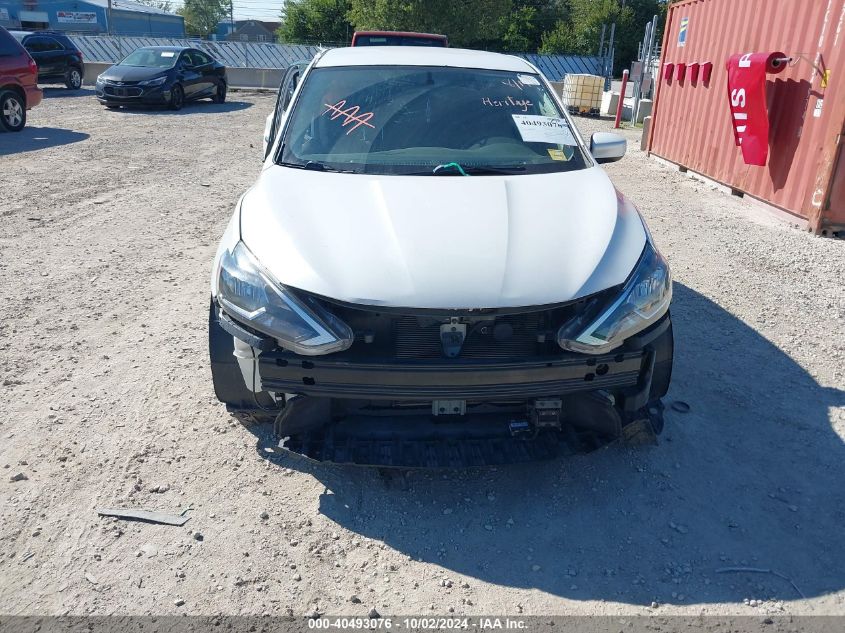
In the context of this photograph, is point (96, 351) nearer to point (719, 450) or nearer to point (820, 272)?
point (719, 450)

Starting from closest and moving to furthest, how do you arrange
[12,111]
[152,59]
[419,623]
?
[419,623] < [12,111] < [152,59]

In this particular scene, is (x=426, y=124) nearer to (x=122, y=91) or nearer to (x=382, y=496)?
(x=382, y=496)

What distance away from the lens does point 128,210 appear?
23.6 feet

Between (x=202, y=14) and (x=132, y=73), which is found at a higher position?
(x=202, y=14)

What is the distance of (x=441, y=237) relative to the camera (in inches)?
105

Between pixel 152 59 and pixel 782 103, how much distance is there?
48.3 ft

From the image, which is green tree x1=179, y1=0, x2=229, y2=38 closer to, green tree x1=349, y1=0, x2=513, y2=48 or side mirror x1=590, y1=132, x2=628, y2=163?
green tree x1=349, y1=0, x2=513, y2=48

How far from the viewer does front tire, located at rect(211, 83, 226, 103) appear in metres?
18.6

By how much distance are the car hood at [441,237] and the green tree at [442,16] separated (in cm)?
3256

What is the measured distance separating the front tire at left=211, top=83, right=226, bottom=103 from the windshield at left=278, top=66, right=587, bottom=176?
1622cm

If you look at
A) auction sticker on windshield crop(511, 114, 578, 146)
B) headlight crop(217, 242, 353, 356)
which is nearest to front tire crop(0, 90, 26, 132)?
auction sticker on windshield crop(511, 114, 578, 146)

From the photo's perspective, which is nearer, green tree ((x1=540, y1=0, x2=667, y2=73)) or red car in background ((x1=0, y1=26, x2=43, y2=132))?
red car in background ((x1=0, y1=26, x2=43, y2=132))

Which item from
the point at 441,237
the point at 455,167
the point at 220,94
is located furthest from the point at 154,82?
the point at 441,237

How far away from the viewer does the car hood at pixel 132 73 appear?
15.5 meters
